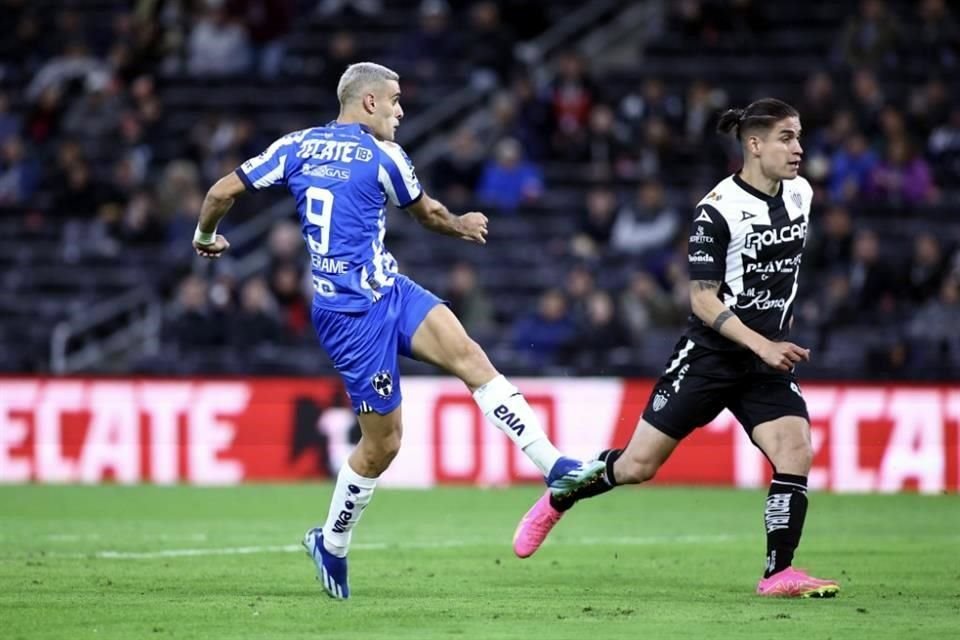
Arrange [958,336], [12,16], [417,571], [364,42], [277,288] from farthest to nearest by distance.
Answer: [12,16] < [364,42] < [277,288] < [958,336] < [417,571]

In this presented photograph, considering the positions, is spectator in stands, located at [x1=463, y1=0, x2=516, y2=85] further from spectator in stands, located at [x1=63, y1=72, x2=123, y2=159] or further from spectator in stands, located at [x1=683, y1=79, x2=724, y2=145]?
spectator in stands, located at [x1=63, y1=72, x2=123, y2=159]

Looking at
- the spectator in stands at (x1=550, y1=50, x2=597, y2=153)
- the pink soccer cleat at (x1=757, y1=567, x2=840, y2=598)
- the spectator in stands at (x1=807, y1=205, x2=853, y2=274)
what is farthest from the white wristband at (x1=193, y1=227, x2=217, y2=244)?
the spectator in stands at (x1=550, y1=50, x2=597, y2=153)

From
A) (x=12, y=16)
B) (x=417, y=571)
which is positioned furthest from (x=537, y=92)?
(x=417, y=571)

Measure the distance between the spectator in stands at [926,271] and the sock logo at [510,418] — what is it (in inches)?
→ 412

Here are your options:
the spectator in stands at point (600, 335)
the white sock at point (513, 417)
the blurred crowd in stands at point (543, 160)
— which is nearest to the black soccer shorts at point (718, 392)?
the white sock at point (513, 417)

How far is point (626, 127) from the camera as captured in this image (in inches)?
878

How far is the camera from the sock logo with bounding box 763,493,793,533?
30.6 feet

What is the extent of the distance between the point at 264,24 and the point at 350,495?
1721 cm

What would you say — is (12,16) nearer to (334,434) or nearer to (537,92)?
(537,92)

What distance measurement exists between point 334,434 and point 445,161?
15.6 feet

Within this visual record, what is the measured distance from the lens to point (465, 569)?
10.9 m

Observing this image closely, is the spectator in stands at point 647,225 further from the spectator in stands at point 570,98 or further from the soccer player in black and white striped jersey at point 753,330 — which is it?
the soccer player in black and white striped jersey at point 753,330

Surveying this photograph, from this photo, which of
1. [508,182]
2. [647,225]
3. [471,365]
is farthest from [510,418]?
[508,182]

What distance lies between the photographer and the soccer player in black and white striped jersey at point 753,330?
9.38m
